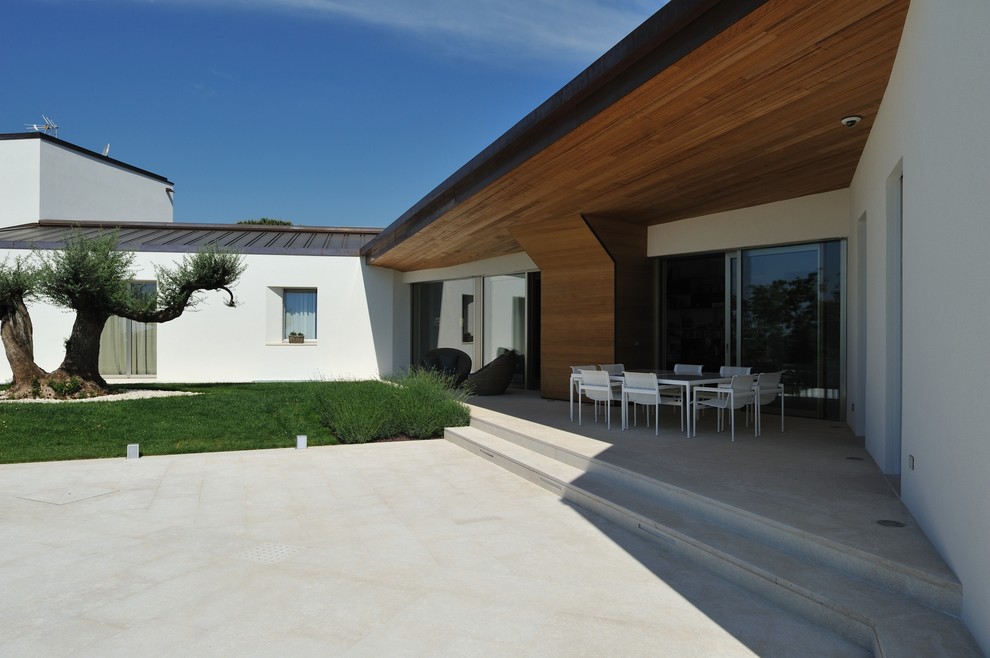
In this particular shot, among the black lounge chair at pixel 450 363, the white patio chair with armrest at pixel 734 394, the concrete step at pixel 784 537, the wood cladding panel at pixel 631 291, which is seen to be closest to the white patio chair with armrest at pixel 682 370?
the wood cladding panel at pixel 631 291

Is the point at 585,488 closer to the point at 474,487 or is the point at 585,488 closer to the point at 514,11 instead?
the point at 474,487

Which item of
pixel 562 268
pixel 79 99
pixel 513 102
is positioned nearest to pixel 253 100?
pixel 79 99

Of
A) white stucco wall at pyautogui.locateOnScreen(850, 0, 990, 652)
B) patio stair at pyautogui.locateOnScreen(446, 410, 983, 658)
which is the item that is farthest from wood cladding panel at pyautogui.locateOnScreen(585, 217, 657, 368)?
white stucco wall at pyautogui.locateOnScreen(850, 0, 990, 652)

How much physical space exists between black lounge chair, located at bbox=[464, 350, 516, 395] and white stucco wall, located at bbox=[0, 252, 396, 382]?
15.6 ft

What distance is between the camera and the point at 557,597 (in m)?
3.17

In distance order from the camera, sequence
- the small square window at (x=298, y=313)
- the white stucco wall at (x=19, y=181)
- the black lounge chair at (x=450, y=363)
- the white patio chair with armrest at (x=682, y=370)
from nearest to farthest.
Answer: the white patio chair with armrest at (x=682, y=370) → the black lounge chair at (x=450, y=363) → the small square window at (x=298, y=313) → the white stucco wall at (x=19, y=181)

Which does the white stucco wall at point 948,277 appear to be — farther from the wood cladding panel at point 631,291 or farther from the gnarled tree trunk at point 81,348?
the gnarled tree trunk at point 81,348

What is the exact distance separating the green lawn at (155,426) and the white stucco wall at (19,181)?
1230cm

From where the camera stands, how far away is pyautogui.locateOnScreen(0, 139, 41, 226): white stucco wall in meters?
18.1

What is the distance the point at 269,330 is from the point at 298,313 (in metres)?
0.89

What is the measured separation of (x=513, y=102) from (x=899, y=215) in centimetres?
1475

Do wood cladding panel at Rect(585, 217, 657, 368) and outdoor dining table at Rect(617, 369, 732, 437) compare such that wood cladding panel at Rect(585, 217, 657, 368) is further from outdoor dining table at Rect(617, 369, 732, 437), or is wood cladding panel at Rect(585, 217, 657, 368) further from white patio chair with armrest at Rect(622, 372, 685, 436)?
white patio chair with armrest at Rect(622, 372, 685, 436)

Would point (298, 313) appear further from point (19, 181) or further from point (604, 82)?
point (604, 82)

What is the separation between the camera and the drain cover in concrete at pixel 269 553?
3.77m
